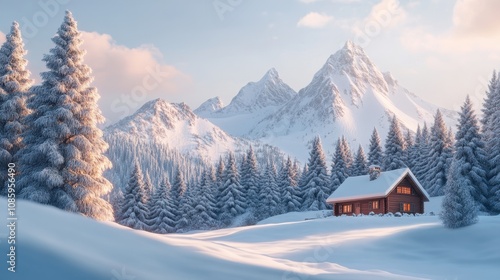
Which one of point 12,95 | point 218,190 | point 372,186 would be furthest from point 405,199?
point 12,95

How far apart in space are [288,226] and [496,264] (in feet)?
47.6

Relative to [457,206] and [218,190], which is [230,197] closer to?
[218,190]

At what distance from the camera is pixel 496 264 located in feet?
56.0

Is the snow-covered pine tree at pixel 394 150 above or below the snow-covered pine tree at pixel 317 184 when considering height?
above

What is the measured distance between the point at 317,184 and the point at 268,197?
788 cm

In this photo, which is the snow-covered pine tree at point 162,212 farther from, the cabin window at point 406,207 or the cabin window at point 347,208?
the cabin window at point 406,207

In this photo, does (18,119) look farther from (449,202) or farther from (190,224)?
(190,224)

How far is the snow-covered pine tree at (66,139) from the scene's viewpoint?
19766 millimetres

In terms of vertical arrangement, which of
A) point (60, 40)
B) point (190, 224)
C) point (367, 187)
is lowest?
point (190, 224)

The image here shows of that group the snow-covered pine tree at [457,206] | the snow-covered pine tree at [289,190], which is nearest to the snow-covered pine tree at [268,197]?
the snow-covered pine tree at [289,190]

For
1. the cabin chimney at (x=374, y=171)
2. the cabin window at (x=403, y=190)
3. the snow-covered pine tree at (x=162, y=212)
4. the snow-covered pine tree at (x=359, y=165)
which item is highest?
the snow-covered pine tree at (x=359, y=165)

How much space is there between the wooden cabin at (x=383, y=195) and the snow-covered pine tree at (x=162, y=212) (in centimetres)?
2578

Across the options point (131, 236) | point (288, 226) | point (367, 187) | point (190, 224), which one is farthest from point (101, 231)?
point (190, 224)

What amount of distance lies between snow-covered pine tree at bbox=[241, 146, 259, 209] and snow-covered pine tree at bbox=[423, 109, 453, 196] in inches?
1021
